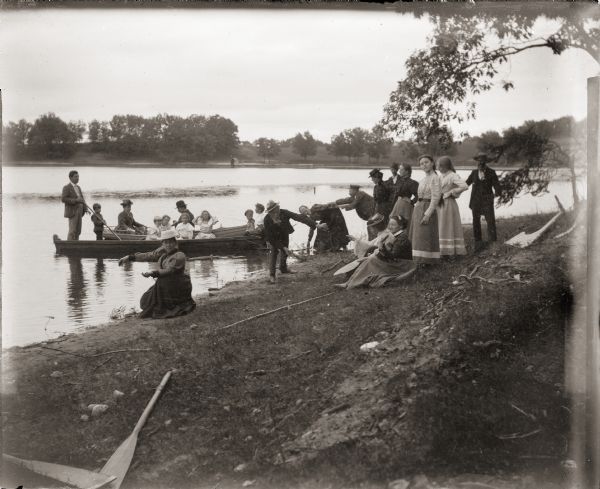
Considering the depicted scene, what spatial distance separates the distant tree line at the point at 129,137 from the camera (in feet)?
20.4

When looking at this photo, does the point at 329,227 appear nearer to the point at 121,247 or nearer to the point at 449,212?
the point at 449,212

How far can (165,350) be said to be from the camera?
7504mm

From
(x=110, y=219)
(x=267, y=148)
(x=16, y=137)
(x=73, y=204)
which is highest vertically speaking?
(x=267, y=148)

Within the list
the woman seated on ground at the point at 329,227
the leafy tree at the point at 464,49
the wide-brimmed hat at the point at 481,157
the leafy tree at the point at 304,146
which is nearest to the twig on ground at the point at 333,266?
the woman seated on ground at the point at 329,227

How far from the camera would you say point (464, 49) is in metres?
6.46

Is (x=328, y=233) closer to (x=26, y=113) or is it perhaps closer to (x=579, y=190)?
(x=579, y=190)

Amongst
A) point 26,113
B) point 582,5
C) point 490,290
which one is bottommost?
point 490,290

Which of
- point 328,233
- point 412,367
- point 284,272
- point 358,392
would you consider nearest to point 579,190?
point 412,367

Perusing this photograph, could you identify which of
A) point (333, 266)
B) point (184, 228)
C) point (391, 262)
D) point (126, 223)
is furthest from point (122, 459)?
point (126, 223)

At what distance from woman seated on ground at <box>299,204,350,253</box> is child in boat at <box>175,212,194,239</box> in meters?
3.92

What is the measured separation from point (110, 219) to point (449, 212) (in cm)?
1203

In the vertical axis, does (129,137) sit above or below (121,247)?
above

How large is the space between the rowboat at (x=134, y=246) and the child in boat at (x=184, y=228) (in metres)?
0.55

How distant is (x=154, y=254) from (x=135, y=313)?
1682mm
